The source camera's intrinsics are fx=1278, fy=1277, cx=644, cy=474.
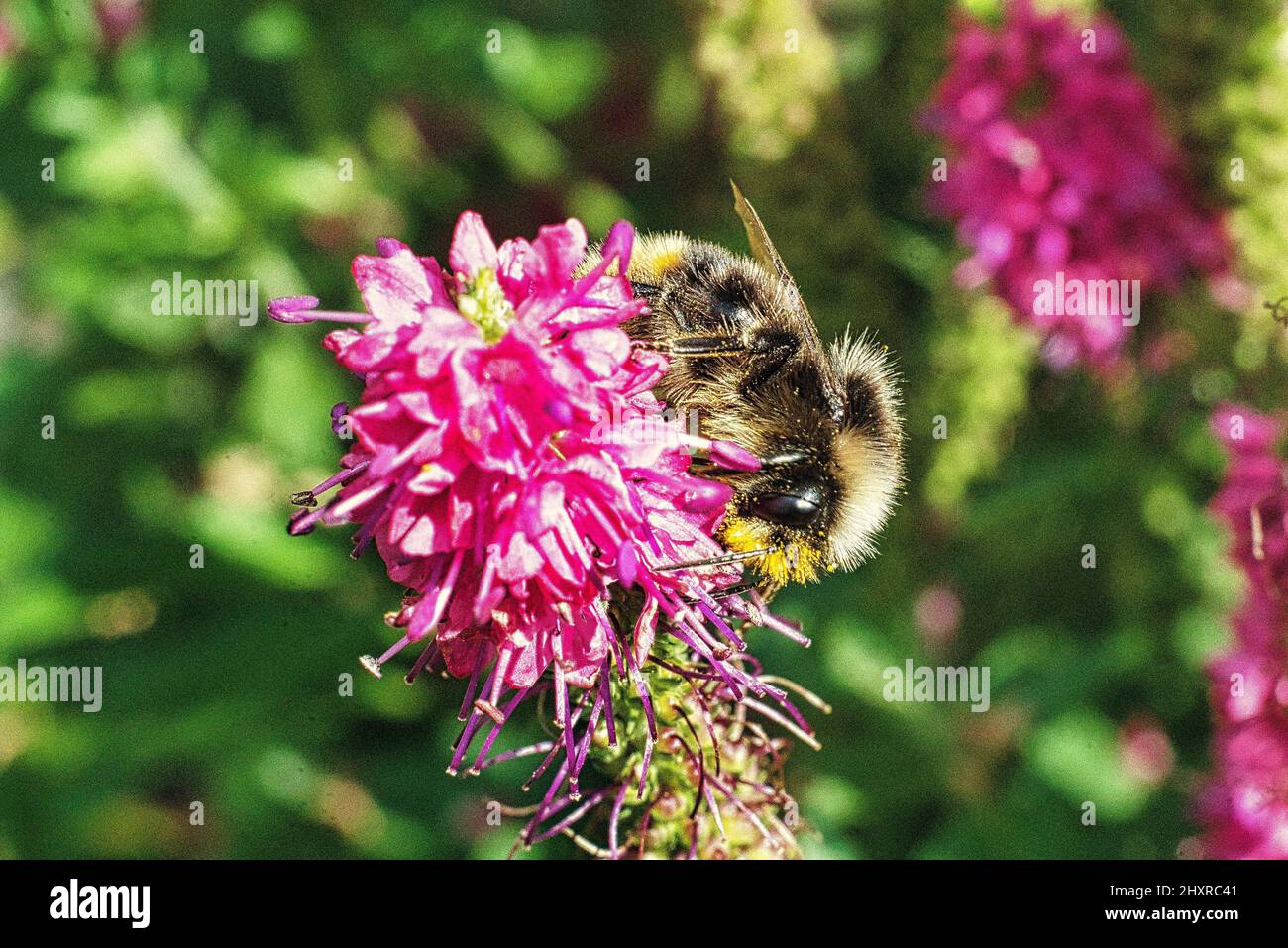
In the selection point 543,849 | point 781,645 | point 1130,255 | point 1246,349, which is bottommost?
point 543,849

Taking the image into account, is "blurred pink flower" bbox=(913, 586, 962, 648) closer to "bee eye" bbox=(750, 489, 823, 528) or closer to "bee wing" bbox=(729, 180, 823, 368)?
"bee wing" bbox=(729, 180, 823, 368)

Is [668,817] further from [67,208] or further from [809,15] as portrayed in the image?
[67,208]

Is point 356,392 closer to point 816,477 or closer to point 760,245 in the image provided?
point 760,245

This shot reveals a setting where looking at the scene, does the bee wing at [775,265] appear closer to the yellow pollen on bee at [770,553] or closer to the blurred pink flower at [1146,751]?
the yellow pollen on bee at [770,553]

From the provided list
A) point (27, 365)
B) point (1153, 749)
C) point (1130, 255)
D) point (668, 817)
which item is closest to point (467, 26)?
point (27, 365)

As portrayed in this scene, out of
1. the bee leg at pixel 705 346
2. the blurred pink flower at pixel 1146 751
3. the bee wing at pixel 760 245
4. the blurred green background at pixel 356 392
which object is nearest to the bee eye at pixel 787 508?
the bee leg at pixel 705 346

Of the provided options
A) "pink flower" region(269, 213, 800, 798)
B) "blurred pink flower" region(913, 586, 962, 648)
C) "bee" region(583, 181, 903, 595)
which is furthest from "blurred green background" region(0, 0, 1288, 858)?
"pink flower" region(269, 213, 800, 798)
